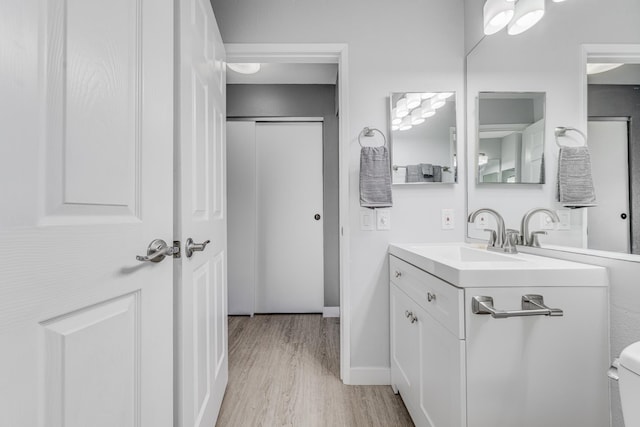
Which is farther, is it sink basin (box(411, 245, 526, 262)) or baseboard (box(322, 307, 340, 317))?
baseboard (box(322, 307, 340, 317))

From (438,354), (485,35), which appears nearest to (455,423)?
(438,354)

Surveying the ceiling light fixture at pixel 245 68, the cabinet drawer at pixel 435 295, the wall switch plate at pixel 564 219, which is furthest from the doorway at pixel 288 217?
the wall switch plate at pixel 564 219

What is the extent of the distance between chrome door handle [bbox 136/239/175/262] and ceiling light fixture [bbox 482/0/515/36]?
1.81m

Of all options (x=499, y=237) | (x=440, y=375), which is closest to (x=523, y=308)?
(x=440, y=375)

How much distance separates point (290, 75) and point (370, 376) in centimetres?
260

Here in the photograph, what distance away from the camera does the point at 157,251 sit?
81cm

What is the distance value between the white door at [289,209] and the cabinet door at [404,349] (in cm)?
143

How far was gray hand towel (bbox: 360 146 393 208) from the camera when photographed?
5.66 ft

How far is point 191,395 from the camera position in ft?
3.54

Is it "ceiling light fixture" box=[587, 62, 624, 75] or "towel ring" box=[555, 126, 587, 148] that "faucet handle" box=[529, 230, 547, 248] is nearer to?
"towel ring" box=[555, 126, 587, 148]

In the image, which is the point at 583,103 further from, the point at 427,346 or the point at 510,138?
the point at 427,346

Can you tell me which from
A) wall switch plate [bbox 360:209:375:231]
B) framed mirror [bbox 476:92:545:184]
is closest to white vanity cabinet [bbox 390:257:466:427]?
wall switch plate [bbox 360:209:375:231]

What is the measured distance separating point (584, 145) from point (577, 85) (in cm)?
23

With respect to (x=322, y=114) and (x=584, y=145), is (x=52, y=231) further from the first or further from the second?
(x=322, y=114)
